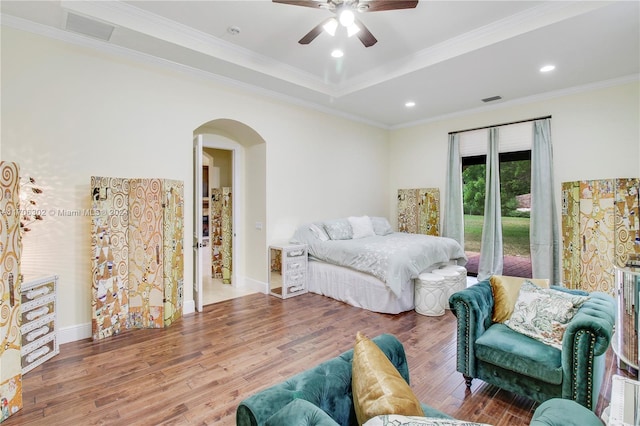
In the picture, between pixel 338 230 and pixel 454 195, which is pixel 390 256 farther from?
pixel 454 195

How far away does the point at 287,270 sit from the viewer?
462 centimetres

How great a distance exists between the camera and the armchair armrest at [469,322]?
2.27 metres

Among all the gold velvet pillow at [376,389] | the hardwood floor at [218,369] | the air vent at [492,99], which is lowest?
the hardwood floor at [218,369]

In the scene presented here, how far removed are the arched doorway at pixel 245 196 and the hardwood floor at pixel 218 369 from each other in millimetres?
1234

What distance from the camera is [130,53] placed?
3488 millimetres

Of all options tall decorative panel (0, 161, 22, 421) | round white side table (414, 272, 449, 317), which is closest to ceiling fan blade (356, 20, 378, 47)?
round white side table (414, 272, 449, 317)

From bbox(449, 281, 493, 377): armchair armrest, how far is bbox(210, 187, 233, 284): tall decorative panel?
155 inches

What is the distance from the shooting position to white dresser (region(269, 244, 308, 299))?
4.59m

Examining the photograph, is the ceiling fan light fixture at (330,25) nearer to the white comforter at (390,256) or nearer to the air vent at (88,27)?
the air vent at (88,27)

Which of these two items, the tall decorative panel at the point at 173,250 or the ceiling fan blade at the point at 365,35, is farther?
the tall decorative panel at the point at 173,250

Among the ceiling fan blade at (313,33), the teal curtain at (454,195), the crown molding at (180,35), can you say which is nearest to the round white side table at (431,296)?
the teal curtain at (454,195)

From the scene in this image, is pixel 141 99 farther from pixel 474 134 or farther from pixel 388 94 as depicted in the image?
pixel 474 134

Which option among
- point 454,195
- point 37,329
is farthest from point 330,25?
point 454,195

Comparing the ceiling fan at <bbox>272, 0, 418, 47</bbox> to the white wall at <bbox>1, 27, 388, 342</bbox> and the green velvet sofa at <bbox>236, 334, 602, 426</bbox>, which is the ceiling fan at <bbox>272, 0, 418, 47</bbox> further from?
the green velvet sofa at <bbox>236, 334, 602, 426</bbox>
